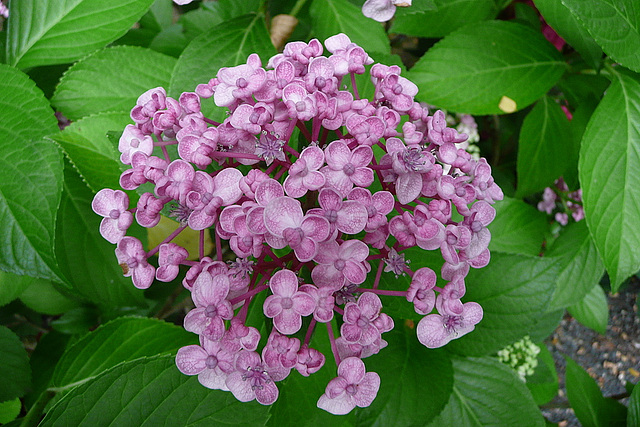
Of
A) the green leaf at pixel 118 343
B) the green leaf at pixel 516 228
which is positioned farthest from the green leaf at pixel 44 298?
the green leaf at pixel 516 228

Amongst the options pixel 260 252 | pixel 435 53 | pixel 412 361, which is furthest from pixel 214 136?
pixel 435 53

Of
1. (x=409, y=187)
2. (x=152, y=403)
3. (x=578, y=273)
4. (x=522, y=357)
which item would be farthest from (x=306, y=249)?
(x=522, y=357)

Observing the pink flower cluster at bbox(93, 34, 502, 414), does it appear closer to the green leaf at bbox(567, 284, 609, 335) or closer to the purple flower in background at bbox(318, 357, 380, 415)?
the purple flower in background at bbox(318, 357, 380, 415)

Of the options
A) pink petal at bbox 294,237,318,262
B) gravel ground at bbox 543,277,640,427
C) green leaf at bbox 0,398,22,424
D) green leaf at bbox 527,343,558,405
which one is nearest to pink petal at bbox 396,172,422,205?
pink petal at bbox 294,237,318,262

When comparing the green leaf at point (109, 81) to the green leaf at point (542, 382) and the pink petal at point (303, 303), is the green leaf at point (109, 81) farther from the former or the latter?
the green leaf at point (542, 382)

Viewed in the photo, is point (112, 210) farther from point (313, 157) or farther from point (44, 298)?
point (44, 298)

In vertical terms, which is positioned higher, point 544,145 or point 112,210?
point 112,210
